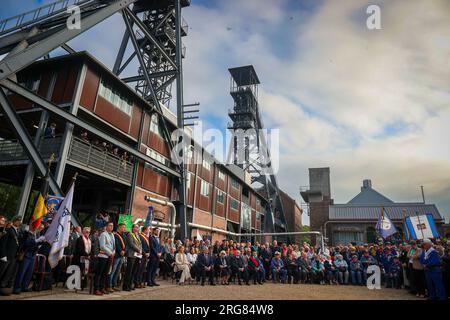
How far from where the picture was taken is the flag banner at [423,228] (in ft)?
44.5

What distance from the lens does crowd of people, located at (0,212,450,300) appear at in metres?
7.76

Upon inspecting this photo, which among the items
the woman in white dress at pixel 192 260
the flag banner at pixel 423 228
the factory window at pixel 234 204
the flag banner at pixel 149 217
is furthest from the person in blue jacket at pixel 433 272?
the factory window at pixel 234 204

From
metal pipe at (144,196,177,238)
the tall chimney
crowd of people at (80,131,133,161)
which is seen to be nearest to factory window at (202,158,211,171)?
metal pipe at (144,196,177,238)

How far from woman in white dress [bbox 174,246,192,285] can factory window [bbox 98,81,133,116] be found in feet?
30.3

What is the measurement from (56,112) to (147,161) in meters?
6.35

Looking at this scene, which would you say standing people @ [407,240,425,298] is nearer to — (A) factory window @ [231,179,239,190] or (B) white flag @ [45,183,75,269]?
(B) white flag @ [45,183,75,269]

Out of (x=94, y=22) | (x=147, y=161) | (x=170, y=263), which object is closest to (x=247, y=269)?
(x=170, y=263)

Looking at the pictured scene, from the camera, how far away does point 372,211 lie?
36.4 meters

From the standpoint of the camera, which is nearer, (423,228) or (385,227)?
(423,228)

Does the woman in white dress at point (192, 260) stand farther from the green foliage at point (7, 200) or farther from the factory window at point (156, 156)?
the green foliage at point (7, 200)

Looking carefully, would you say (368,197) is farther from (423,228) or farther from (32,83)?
(32,83)

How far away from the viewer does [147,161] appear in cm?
1736

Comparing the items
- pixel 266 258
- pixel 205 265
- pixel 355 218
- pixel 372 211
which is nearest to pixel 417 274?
pixel 266 258

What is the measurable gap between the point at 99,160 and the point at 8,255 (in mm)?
8279
